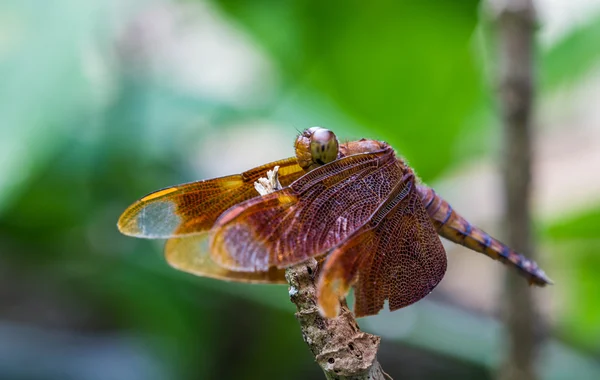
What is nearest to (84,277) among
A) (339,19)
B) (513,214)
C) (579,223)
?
(339,19)

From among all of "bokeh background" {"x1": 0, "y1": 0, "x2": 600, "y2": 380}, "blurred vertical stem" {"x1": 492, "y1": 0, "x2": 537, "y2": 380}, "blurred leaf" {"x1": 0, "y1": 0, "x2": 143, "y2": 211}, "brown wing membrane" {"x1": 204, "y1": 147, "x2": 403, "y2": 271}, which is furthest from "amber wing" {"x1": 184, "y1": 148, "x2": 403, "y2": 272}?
"bokeh background" {"x1": 0, "y1": 0, "x2": 600, "y2": 380}

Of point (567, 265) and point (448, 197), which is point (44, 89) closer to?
point (448, 197)

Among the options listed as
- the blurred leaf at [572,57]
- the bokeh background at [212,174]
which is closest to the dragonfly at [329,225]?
the bokeh background at [212,174]

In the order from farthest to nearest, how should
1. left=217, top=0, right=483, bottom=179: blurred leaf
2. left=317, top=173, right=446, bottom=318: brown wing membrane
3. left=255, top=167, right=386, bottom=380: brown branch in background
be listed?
left=217, top=0, right=483, bottom=179: blurred leaf
left=317, top=173, right=446, bottom=318: brown wing membrane
left=255, top=167, right=386, bottom=380: brown branch in background

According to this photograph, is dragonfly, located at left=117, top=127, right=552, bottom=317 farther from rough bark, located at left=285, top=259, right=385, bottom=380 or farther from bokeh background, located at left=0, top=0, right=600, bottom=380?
bokeh background, located at left=0, top=0, right=600, bottom=380

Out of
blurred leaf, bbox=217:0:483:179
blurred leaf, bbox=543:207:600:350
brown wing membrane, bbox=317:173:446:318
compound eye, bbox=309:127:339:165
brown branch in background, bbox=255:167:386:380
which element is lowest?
brown branch in background, bbox=255:167:386:380

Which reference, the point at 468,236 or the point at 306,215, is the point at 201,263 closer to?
the point at 306,215

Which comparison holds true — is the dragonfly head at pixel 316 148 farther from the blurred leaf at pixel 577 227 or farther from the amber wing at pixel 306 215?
the blurred leaf at pixel 577 227
